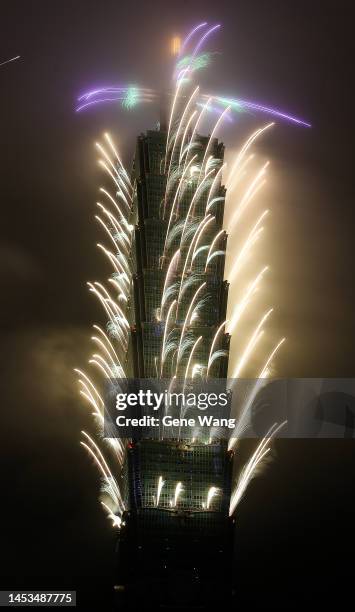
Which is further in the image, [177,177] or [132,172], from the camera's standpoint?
[132,172]

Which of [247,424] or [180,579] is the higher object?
[247,424]

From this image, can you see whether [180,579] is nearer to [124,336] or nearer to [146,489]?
[146,489]

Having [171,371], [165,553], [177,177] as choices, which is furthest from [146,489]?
[177,177]

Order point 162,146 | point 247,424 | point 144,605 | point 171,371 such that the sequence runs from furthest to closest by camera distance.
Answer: point 162,146 < point 171,371 < point 144,605 < point 247,424

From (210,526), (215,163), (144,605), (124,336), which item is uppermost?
A: (215,163)

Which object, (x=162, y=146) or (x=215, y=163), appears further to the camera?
(x=162, y=146)

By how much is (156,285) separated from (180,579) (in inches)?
2169

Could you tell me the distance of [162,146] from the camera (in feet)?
577

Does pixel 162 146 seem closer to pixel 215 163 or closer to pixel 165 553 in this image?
pixel 215 163

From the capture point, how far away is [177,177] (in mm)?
164625

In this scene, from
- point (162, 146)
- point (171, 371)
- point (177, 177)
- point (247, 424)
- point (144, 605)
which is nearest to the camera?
point (247, 424)

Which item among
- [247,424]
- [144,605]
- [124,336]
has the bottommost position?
[144,605]

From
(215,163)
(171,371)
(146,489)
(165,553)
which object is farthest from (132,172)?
(165,553)

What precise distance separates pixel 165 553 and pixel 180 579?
213 inches
